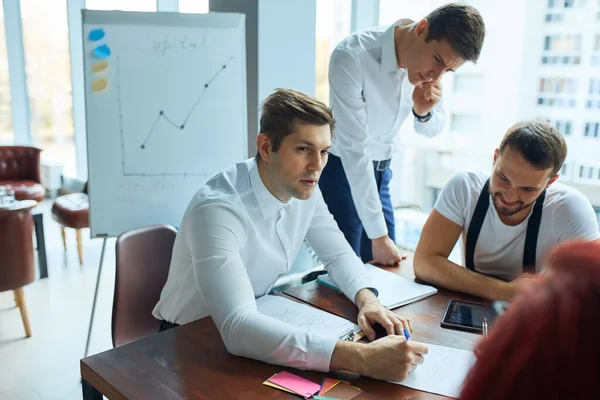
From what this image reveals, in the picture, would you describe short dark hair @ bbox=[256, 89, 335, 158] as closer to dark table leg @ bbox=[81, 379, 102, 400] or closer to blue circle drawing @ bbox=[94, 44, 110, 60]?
dark table leg @ bbox=[81, 379, 102, 400]

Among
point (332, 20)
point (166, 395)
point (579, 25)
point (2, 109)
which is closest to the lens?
point (166, 395)

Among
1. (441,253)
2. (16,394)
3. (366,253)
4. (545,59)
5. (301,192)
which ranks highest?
(545,59)

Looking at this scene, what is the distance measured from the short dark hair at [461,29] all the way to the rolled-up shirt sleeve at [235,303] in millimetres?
874

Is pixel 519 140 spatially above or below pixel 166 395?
above

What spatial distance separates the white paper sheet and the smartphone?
0.41 feet

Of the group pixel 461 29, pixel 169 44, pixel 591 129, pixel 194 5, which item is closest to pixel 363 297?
pixel 461 29

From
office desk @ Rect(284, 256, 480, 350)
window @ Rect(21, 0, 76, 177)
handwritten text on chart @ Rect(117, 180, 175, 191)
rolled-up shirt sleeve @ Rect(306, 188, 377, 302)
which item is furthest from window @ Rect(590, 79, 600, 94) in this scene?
window @ Rect(21, 0, 76, 177)

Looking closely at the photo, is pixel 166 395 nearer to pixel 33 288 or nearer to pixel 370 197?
pixel 370 197

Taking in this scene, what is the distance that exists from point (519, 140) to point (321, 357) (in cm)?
87

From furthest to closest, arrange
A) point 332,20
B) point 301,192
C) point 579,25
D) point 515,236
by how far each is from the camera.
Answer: point 332,20
point 579,25
point 515,236
point 301,192

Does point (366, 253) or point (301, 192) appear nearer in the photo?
point (301, 192)

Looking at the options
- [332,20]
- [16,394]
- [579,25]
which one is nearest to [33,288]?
[16,394]

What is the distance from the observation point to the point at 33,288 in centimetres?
358

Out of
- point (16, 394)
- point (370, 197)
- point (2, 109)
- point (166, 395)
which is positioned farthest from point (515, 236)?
point (2, 109)
